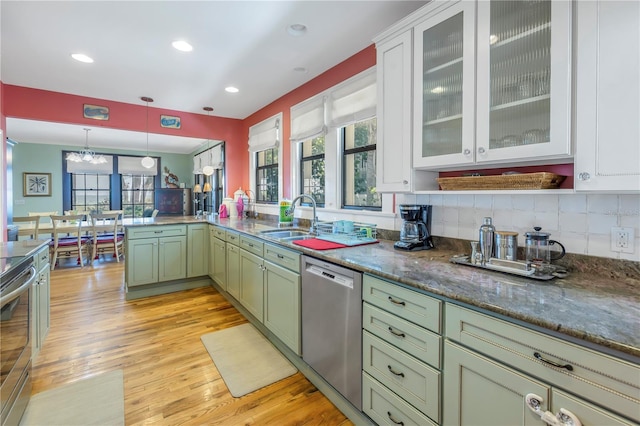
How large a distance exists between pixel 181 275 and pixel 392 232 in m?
2.93

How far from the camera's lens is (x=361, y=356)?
1644 millimetres

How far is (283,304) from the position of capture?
2.36 metres

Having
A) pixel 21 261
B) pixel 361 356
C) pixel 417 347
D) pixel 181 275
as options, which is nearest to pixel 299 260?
pixel 361 356

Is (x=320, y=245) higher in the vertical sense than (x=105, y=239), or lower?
higher

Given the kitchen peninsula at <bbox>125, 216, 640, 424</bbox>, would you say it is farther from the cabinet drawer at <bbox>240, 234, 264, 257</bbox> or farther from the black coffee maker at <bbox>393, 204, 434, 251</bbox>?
the cabinet drawer at <bbox>240, 234, 264, 257</bbox>

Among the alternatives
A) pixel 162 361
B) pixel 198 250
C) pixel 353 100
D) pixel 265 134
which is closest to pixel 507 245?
pixel 353 100

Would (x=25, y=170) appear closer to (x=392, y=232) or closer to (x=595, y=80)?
(x=392, y=232)

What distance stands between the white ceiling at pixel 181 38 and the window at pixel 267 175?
847mm

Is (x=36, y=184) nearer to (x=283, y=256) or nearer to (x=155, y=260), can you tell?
(x=155, y=260)

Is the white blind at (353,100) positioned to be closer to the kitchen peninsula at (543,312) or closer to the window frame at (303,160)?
the window frame at (303,160)

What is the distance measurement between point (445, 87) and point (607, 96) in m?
0.74

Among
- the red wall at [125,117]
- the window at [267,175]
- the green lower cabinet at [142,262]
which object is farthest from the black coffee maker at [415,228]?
the red wall at [125,117]

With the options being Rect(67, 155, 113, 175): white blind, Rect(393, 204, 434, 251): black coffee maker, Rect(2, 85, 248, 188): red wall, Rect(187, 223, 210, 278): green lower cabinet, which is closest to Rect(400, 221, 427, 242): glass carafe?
Rect(393, 204, 434, 251): black coffee maker

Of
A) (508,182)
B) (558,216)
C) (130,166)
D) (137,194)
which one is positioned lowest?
(558,216)
